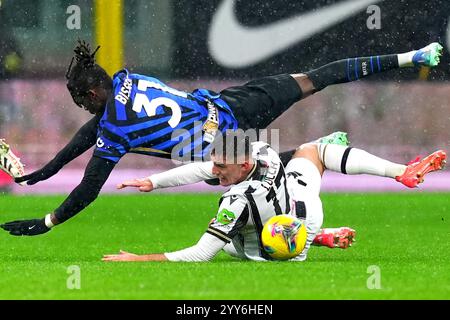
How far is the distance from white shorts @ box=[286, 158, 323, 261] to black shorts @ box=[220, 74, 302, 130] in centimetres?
50

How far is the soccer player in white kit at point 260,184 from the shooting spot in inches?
324

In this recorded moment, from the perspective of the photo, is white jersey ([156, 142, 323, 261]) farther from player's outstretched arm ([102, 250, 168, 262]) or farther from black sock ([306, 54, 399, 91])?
black sock ([306, 54, 399, 91])

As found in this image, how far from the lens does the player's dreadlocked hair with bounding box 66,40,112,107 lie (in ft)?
29.2

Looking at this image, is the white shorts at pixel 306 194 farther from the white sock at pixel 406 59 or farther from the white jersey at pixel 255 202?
the white sock at pixel 406 59

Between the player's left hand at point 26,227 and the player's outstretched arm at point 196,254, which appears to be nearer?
the player's outstretched arm at point 196,254

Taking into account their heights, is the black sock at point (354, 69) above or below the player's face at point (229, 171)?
above

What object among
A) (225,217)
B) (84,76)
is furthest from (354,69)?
(84,76)

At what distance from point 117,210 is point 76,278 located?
654 centimetres

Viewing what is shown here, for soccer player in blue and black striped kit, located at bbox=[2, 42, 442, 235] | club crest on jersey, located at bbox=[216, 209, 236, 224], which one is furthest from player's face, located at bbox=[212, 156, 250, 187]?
soccer player in blue and black striped kit, located at bbox=[2, 42, 442, 235]

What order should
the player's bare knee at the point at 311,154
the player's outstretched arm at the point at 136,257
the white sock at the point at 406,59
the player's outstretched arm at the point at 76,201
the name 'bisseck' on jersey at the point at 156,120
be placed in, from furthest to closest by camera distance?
the white sock at the point at 406,59 → the player's bare knee at the point at 311,154 → the name 'bisseck' on jersey at the point at 156,120 → the player's outstretched arm at the point at 76,201 → the player's outstretched arm at the point at 136,257

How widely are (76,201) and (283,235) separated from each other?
1454mm

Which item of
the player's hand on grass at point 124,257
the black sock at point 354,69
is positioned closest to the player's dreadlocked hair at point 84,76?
the player's hand on grass at point 124,257

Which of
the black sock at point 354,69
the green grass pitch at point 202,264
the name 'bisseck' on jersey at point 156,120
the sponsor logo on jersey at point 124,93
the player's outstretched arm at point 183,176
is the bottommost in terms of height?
the green grass pitch at point 202,264

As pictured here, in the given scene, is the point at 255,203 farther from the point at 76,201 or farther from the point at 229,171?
the point at 76,201
